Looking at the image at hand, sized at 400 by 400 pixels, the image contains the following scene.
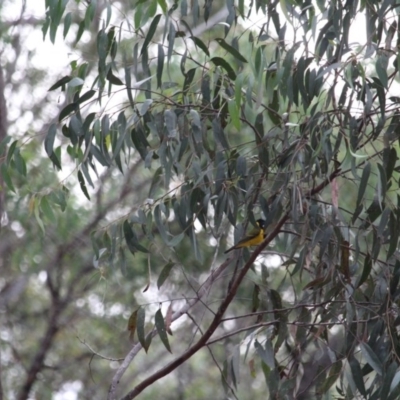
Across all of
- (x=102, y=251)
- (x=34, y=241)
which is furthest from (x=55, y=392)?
(x=102, y=251)

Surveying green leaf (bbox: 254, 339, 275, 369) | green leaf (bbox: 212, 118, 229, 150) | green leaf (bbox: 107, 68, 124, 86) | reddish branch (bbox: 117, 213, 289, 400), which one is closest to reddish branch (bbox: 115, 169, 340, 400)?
reddish branch (bbox: 117, 213, 289, 400)

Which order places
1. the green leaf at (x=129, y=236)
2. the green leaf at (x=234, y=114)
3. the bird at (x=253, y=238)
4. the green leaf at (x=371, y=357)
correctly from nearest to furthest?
1. the green leaf at (x=371, y=357)
2. the green leaf at (x=234, y=114)
3. the green leaf at (x=129, y=236)
4. the bird at (x=253, y=238)

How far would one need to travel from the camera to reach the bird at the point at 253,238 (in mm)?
3221

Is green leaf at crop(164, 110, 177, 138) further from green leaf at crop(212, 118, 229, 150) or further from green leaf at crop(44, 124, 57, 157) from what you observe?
green leaf at crop(44, 124, 57, 157)

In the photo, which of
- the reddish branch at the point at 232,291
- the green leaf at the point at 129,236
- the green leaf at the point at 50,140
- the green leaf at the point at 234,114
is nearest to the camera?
the green leaf at the point at 234,114

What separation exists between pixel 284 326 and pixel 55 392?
4214 millimetres

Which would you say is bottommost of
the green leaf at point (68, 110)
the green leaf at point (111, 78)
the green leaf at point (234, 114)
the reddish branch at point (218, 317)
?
the reddish branch at point (218, 317)

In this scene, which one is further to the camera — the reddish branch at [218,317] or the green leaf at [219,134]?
the green leaf at [219,134]

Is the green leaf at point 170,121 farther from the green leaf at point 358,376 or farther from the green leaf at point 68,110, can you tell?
the green leaf at point 358,376

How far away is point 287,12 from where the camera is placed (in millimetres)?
2920

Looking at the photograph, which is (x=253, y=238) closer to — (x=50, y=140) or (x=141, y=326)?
(x=141, y=326)

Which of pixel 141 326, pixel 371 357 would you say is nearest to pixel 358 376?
pixel 371 357

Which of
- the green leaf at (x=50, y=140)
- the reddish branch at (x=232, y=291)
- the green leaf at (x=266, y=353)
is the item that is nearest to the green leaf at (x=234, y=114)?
the reddish branch at (x=232, y=291)

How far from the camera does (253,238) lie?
3.29 meters
